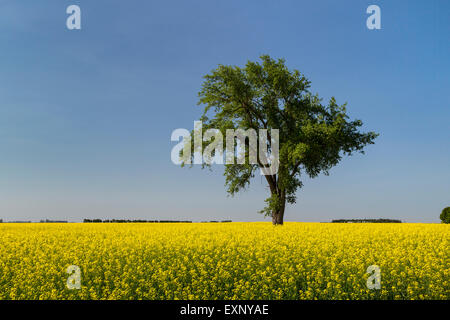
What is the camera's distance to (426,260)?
11336mm

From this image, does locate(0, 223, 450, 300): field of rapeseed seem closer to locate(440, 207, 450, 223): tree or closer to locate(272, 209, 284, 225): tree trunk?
locate(272, 209, 284, 225): tree trunk

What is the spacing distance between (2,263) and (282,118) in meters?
22.3

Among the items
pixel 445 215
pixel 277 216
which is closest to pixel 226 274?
pixel 277 216

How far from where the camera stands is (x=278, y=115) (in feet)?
96.9

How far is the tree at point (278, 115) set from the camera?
27688 millimetres

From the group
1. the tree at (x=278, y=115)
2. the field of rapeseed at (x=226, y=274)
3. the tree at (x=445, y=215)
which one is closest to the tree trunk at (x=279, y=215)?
the tree at (x=278, y=115)

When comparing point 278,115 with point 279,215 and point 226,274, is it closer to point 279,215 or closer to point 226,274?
point 279,215

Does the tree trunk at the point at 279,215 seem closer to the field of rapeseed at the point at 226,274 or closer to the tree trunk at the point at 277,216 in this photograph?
the tree trunk at the point at 277,216

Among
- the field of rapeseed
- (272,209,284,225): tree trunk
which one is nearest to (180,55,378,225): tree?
(272,209,284,225): tree trunk

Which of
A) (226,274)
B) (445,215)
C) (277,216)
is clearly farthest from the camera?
(445,215)

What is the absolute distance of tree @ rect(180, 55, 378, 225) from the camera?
2769cm
